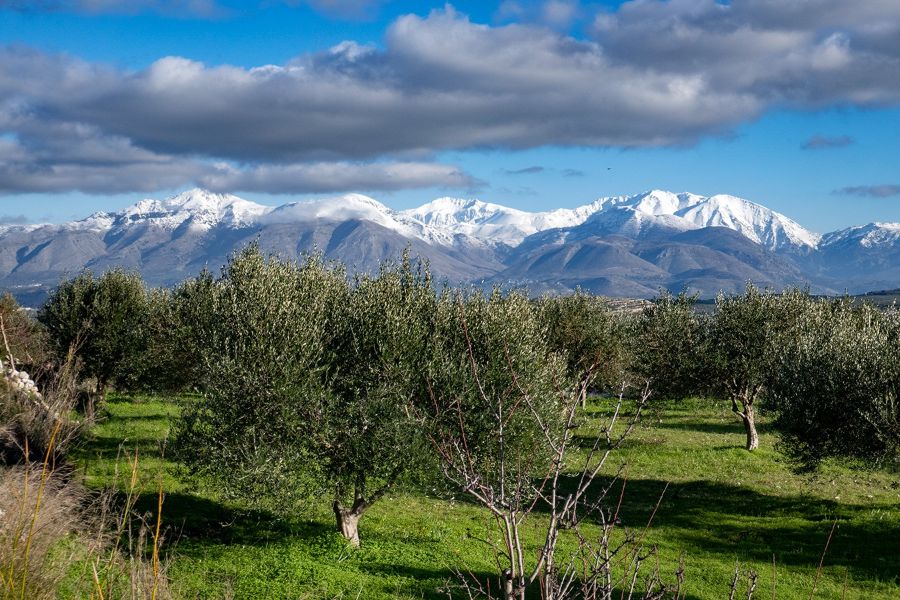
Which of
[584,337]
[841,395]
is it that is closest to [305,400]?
[841,395]

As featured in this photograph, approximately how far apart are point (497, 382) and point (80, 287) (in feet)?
120

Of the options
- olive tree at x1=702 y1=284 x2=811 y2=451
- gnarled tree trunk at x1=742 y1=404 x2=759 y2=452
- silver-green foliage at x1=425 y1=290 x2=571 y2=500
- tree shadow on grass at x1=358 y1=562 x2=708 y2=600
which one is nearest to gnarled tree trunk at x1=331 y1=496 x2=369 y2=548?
tree shadow on grass at x1=358 y1=562 x2=708 y2=600

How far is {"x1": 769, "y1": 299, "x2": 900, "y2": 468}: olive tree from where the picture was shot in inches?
1217

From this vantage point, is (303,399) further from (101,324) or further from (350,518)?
(101,324)

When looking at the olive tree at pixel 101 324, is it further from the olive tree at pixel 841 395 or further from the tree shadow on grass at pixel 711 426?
the tree shadow on grass at pixel 711 426

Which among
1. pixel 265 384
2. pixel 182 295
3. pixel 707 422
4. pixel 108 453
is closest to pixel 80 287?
pixel 182 295

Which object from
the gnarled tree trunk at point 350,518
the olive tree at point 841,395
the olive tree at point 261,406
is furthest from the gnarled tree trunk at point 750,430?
the olive tree at point 261,406

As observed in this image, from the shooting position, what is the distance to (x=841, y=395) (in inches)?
1316

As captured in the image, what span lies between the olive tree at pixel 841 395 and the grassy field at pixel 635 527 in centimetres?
414

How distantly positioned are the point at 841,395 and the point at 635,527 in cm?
1329

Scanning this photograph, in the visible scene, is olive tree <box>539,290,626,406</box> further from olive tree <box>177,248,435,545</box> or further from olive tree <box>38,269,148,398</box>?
olive tree <box>177,248,435,545</box>

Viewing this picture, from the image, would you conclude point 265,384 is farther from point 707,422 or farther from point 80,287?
point 707,422

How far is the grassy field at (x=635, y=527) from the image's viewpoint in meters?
23.1

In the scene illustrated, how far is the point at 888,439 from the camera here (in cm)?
3038
